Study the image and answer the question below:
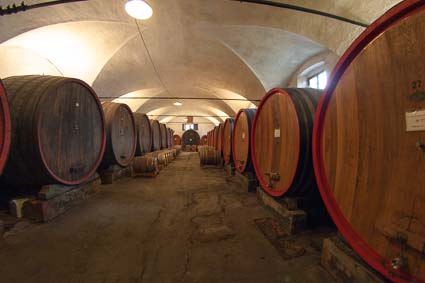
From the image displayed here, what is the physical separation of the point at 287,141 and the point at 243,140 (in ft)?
4.70

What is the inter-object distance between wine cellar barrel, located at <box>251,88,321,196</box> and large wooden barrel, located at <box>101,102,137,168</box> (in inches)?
120

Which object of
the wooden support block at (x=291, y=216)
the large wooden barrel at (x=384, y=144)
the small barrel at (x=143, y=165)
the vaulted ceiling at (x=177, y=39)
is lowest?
the wooden support block at (x=291, y=216)

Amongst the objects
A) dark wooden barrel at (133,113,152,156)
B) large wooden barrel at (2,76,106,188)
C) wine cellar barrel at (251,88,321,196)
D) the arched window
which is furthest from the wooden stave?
the arched window

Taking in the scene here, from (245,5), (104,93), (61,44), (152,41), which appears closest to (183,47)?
(152,41)

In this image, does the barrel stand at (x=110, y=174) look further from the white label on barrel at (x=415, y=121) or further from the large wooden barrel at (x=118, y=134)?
the white label on barrel at (x=415, y=121)

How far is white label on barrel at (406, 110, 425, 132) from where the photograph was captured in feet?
2.58

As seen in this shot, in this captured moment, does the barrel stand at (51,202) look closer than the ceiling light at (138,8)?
Yes

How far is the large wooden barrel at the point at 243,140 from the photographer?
324 cm

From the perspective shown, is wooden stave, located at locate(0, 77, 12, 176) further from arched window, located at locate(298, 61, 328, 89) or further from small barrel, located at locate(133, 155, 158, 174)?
arched window, located at locate(298, 61, 328, 89)

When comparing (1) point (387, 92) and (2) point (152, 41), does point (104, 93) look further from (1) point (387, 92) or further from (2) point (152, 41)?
(1) point (387, 92)

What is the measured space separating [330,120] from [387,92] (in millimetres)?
408

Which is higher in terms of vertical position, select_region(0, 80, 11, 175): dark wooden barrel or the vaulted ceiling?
the vaulted ceiling

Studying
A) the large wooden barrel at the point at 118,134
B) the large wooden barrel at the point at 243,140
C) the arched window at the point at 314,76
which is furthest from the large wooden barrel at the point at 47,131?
the arched window at the point at 314,76

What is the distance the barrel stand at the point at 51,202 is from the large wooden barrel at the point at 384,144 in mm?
2961
